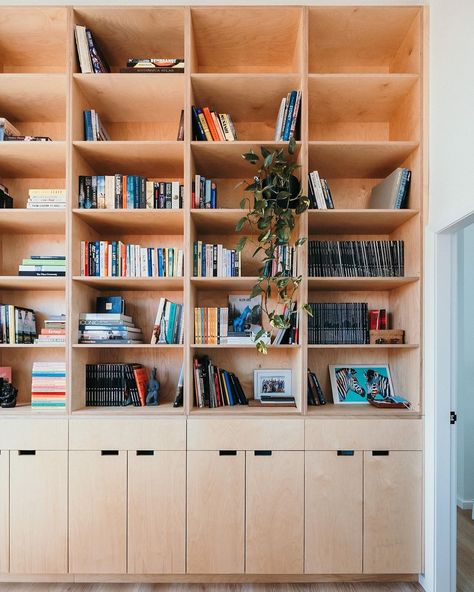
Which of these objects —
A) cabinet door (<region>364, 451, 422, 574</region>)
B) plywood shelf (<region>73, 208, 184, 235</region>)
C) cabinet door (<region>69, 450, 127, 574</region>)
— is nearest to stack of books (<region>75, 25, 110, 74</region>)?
plywood shelf (<region>73, 208, 184, 235</region>)

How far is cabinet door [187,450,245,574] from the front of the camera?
7.86ft

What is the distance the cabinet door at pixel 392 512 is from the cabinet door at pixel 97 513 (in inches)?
50.0

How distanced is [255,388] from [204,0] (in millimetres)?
2148

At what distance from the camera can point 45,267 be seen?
255cm

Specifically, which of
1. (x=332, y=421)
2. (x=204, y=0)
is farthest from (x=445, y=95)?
(x=332, y=421)

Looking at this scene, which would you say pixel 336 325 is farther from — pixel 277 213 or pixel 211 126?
pixel 211 126

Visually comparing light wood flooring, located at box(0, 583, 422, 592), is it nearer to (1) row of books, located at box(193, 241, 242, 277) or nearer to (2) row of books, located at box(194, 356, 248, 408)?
(2) row of books, located at box(194, 356, 248, 408)

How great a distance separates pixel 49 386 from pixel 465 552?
2.66 meters

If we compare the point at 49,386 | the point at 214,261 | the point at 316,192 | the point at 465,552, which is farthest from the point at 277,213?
the point at 465,552

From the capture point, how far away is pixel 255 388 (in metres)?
2.79

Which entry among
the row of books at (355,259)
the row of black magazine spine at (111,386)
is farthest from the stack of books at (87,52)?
the row of black magazine spine at (111,386)

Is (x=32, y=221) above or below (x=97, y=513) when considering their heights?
above

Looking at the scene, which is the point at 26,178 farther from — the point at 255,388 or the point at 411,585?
the point at 411,585

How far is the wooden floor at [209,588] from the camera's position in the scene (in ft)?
7.84
